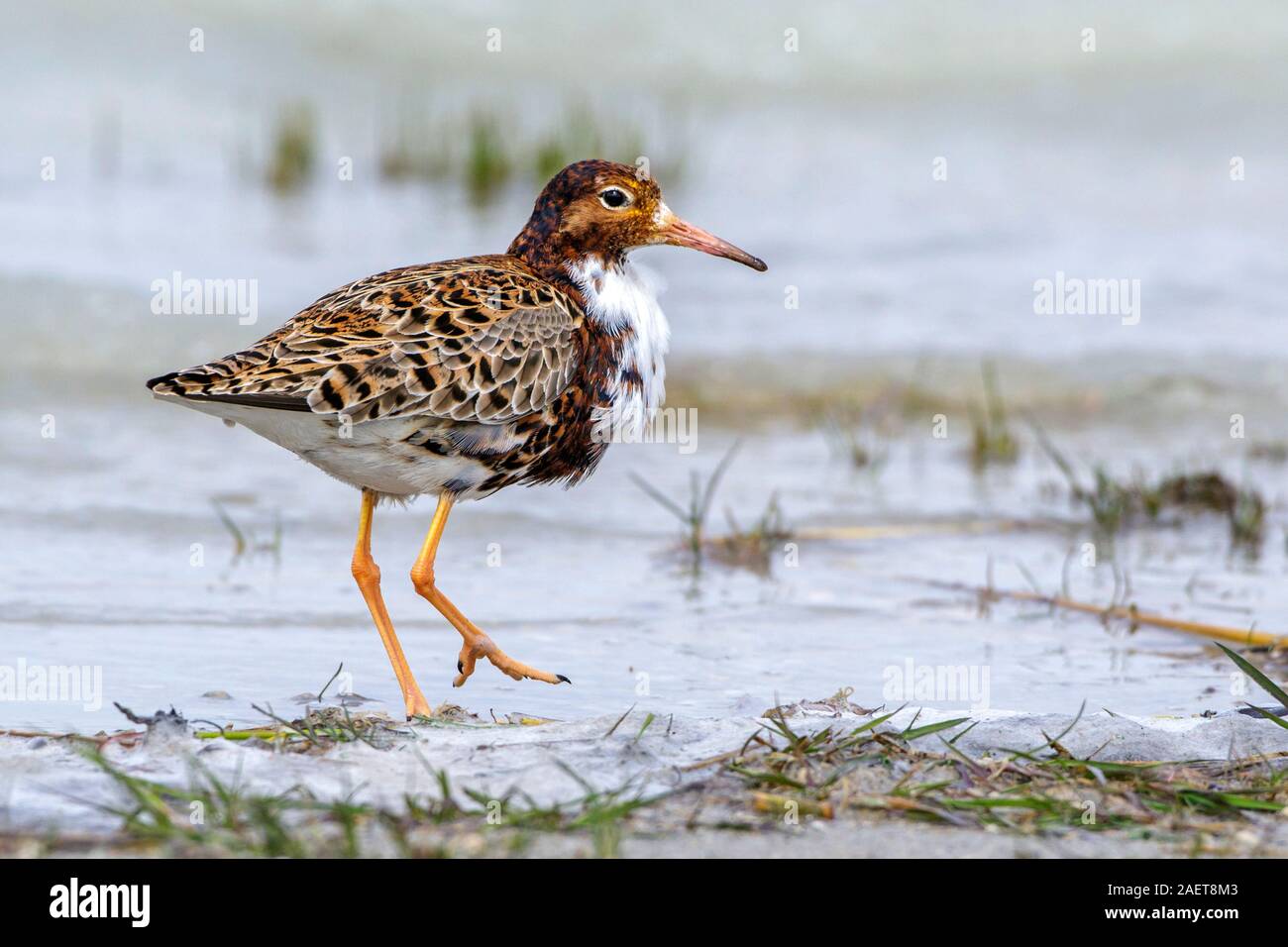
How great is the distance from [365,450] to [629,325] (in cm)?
122

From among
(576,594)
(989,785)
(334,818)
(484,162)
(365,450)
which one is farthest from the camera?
(484,162)

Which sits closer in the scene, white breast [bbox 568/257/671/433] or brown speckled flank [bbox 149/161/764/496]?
brown speckled flank [bbox 149/161/764/496]

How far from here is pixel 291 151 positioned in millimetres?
18766

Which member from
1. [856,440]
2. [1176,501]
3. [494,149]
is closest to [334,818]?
[1176,501]

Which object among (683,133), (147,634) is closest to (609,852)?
(147,634)

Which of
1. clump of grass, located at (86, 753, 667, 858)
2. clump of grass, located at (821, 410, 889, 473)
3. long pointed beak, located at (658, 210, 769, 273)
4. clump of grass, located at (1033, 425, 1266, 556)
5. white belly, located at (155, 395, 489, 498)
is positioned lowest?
clump of grass, located at (86, 753, 667, 858)

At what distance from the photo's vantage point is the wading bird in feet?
17.9

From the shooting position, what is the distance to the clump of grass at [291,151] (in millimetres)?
18406

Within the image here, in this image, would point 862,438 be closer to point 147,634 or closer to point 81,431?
point 81,431

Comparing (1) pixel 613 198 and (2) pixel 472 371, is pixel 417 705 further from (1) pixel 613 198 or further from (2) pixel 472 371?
(1) pixel 613 198

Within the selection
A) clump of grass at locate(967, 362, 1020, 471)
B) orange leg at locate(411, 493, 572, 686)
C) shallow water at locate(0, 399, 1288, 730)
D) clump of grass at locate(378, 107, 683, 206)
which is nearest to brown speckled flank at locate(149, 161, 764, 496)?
orange leg at locate(411, 493, 572, 686)

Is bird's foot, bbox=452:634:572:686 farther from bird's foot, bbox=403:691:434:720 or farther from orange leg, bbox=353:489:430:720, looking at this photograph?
bird's foot, bbox=403:691:434:720

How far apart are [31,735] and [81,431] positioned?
239 inches
